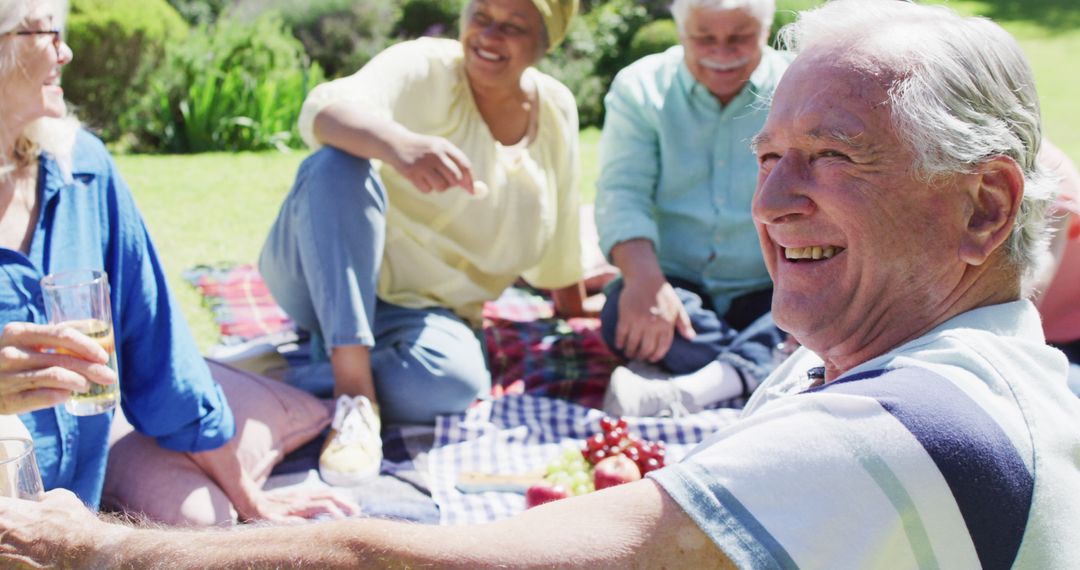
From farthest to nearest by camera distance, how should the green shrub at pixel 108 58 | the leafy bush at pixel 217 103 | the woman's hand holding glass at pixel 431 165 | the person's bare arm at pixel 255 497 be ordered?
the green shrub at pixel 108 58 → the leafy bush at pixel 217 103 → the woman's hand holding glass at pixel 431 165 → the person's bare arm at pixel 255 497

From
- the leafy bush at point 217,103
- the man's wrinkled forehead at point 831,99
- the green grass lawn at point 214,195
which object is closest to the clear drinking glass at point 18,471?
the man's wrinkled forehead at point 831,99

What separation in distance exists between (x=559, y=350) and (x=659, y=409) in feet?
2.69

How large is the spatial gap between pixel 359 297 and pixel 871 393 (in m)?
2.89

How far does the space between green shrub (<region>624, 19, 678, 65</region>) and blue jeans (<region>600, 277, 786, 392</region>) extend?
740 cm

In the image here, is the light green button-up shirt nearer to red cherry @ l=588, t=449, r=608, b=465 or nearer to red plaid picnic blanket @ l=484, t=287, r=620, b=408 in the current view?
red plaid picnic blanket @ l=484, t=287, r=620, b=408

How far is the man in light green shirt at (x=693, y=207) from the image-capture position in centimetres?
466

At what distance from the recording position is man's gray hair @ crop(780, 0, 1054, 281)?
67.0 inches

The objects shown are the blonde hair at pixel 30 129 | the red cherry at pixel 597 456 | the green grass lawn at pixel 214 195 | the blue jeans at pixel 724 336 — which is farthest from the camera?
the green grass lawn at pixel 214 195

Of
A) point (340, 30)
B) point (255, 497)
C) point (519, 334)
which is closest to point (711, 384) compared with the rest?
point (519, 334)

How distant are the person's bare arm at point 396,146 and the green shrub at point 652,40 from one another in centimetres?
829

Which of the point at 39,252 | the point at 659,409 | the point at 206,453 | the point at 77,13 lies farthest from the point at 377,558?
the point at 77,13

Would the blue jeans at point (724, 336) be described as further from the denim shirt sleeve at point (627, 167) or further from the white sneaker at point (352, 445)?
the white sneaker at point (352, 445)

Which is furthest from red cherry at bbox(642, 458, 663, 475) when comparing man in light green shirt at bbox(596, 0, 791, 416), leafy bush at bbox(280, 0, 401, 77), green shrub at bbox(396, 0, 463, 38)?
green shrub at bbox(396, 0, 463, 38)

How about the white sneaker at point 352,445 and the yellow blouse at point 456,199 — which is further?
the yellow blouse at point 456,199
